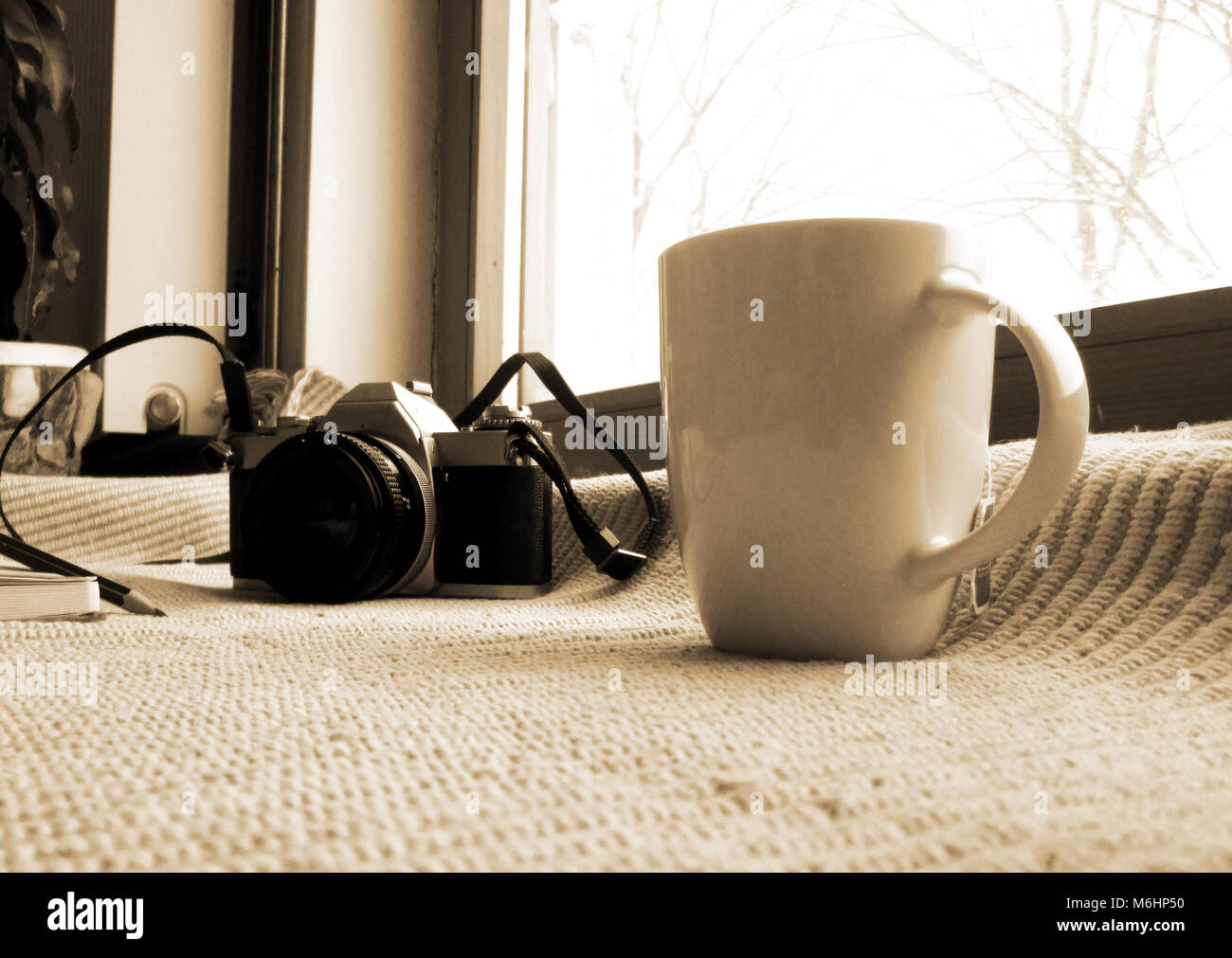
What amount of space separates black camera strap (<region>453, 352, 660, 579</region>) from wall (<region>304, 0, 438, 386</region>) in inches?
22.7

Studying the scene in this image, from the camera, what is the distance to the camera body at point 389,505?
39cm

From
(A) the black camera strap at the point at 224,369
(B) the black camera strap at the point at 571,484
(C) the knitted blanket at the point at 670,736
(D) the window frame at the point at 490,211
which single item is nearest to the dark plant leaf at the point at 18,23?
(D) the window frame at the point at 490,211

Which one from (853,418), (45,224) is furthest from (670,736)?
(45,224)

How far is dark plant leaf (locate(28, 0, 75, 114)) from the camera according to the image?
946 millimetres

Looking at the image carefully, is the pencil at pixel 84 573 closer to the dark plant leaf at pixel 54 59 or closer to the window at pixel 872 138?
the window at pixel 872 138

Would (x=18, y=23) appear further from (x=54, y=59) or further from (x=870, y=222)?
(x=870, y=222)

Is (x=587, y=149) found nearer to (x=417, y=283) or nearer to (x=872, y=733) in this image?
(x=417, y=283)

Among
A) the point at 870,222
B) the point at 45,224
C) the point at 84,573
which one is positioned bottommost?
the point at 84,573

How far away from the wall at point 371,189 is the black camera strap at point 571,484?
576 millimetres

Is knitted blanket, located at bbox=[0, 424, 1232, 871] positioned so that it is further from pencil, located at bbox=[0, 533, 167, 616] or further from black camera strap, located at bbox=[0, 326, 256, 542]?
black camera strap, located at bbox=[0, 326, 256, 542]

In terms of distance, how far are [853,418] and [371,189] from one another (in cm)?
89

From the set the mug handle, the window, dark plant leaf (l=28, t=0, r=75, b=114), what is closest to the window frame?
the window

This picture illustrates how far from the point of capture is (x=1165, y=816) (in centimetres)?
13

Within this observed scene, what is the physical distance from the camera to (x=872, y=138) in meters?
0.62
